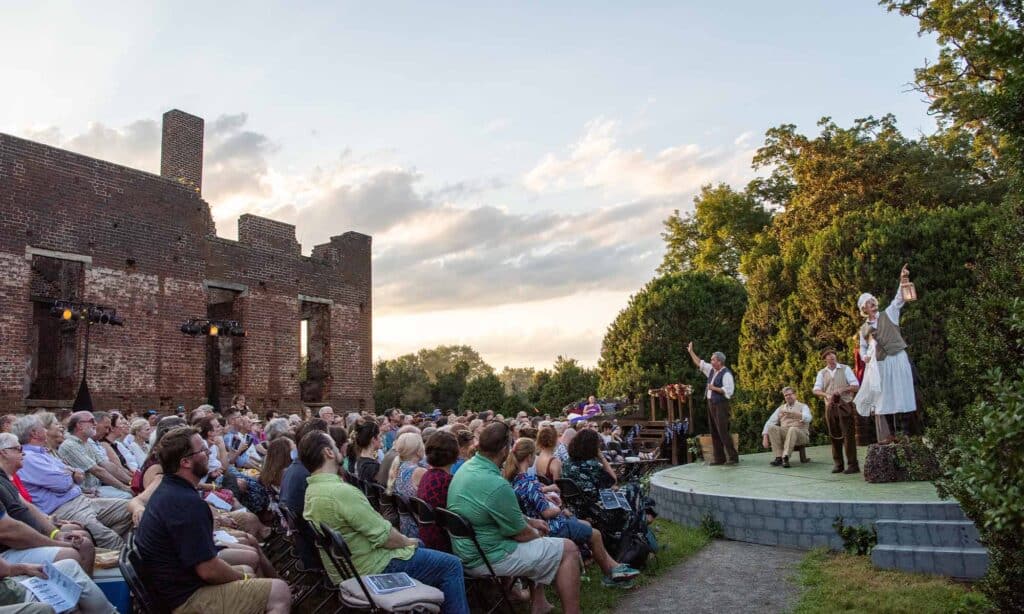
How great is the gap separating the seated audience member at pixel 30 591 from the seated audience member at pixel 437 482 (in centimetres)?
201

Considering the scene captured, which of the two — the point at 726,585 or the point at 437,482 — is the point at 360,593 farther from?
the point at 726,585

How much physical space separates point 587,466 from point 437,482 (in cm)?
213

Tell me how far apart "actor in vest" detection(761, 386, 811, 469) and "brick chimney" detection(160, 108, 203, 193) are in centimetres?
1682

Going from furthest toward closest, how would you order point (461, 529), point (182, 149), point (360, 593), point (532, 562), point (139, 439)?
point (182, 149)
point (139, 439)
point (532, 562)
point (461, 529)
point (360, 593)

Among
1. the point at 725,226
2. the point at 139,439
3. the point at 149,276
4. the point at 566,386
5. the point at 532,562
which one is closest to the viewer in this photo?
the point at 532,562

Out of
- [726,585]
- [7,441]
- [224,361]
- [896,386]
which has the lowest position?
[726,585]

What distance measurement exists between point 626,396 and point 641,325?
2408 millimetres

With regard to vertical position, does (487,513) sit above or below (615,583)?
above

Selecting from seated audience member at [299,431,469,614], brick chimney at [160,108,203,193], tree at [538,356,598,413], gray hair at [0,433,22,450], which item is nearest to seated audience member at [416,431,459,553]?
seated audience member at [299,431,469,614]

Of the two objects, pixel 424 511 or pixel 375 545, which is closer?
pixel 375 545

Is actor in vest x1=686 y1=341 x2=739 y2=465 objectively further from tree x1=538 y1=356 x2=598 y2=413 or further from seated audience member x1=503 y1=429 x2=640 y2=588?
tree x1=538 y1=356 x2=598 y2=413

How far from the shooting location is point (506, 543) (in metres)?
4.91

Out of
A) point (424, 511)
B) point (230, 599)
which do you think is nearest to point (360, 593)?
point (230, 599)

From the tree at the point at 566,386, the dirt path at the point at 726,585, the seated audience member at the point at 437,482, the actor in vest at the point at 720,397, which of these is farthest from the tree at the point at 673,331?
the seated audience member at the point at 437,482
